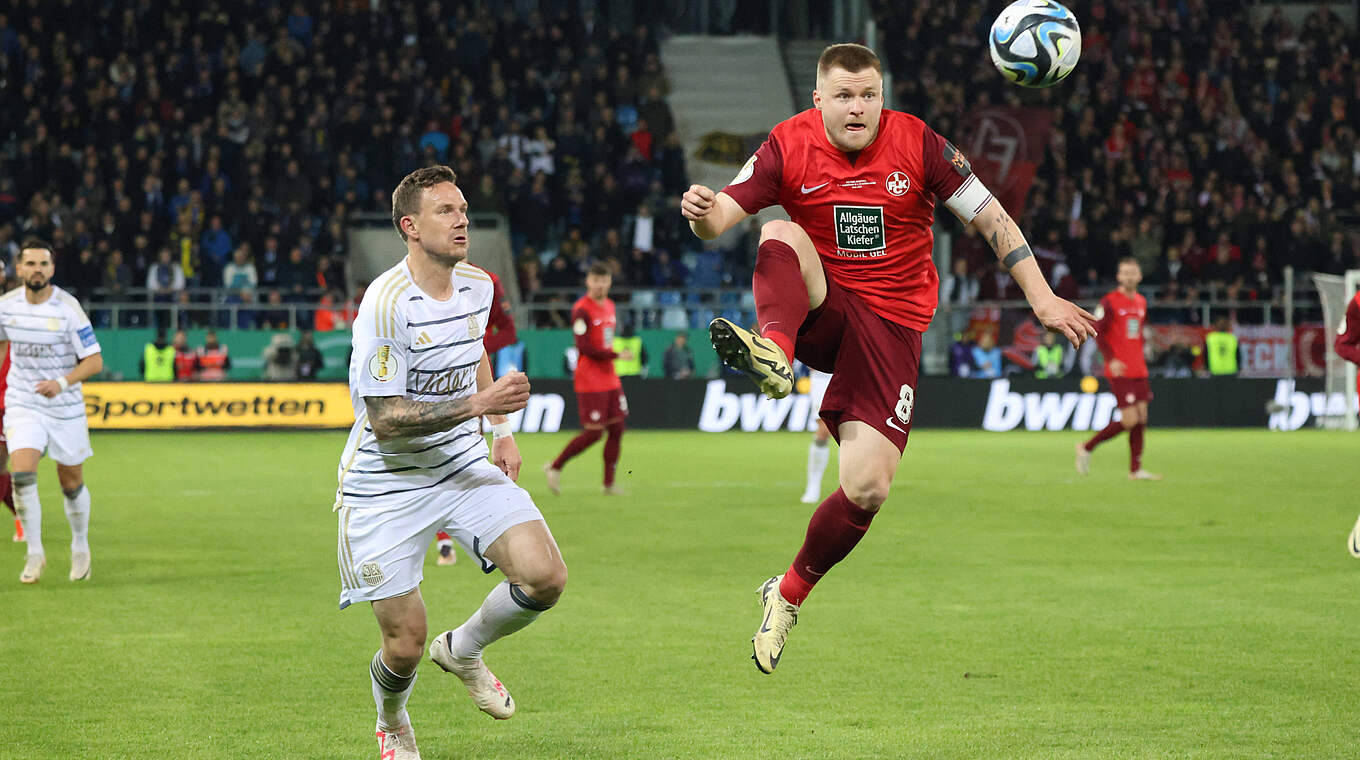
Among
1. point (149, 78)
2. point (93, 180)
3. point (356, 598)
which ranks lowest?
point (356, 598)

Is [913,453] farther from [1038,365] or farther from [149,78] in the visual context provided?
[149,78]

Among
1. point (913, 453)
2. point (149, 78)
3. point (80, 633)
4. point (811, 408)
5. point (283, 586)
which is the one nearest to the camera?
point (80, 633)

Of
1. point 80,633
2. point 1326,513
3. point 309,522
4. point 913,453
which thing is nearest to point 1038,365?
point 913,453

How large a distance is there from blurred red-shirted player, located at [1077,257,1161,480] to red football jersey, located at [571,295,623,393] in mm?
5272

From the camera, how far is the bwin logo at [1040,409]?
23031mm

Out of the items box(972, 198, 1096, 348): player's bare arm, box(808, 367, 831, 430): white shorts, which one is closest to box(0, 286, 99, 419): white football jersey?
box(972, 198, 1096, 348): player's bare arm

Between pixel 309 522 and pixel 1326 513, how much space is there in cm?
843

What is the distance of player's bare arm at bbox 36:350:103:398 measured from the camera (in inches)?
348

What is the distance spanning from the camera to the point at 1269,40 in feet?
101

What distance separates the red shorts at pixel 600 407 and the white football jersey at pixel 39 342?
5.88 m

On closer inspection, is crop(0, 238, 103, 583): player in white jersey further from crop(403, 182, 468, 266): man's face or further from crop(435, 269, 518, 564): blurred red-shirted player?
crop(403, 182, 468, 266): man's face

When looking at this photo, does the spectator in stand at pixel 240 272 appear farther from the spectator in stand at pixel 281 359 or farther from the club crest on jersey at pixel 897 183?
the club crest on jersey at pixel 897 183

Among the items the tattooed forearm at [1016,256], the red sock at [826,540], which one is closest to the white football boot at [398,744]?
the red sock at [826,540]

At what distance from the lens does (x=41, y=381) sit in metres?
9.10
